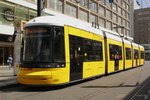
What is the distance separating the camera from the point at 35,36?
15805mm

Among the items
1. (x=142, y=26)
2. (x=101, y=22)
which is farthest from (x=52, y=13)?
(x=142, y=26)

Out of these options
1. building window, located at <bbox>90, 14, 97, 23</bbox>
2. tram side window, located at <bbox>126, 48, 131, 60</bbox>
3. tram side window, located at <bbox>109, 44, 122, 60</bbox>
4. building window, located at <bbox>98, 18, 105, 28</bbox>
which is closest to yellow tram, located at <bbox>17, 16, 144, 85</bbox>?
tram side window, located at <bbox>109, 44, 122, 60</bbox>

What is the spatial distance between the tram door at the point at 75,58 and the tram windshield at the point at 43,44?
102 cm

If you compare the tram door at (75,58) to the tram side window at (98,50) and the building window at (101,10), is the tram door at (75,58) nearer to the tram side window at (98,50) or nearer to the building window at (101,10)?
the tram side window at (98,50)

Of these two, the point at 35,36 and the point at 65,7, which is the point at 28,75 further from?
the point at 65,7

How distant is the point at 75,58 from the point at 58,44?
5.97 ft

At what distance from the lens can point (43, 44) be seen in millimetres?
15609

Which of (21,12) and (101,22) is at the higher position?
(101,22)

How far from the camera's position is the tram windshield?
15.6 meters

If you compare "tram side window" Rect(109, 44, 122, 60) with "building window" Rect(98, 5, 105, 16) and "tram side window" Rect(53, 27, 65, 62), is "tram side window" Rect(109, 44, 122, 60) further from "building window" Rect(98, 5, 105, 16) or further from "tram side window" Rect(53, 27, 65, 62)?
"building window" Rect(98, 5, 105, 16)

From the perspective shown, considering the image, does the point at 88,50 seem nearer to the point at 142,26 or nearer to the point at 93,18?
the point at 93,18

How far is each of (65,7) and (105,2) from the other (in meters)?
25.0

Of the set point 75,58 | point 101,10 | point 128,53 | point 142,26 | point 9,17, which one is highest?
point 142,26

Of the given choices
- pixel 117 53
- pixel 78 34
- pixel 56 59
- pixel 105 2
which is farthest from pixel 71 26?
pixel 105 2
